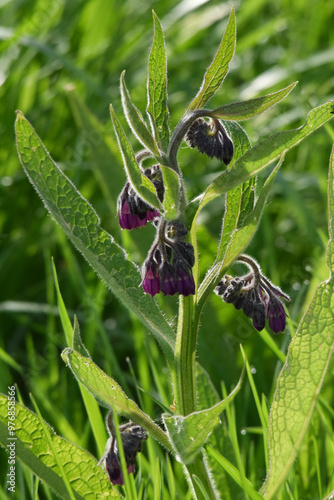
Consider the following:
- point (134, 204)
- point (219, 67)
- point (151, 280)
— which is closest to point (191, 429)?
point (151, 280)

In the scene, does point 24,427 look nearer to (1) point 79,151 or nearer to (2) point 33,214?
(1) point 79,151

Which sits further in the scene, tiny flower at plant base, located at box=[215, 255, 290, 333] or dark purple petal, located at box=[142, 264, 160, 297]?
tiny flower at plant base, located at box=[215, 255, 290, 333]

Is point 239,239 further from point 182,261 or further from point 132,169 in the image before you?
point 132,169

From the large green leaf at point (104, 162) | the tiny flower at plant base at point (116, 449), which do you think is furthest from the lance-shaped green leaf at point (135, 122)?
the large green leaf at point (104, 162)

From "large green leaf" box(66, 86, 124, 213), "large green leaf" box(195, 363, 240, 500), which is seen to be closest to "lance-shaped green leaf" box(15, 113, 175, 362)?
"large green leaf" box(195, 363, 240, 500)

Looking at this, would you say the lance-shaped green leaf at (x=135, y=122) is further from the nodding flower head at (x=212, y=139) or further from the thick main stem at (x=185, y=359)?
the thick main stem at (x=185, y=359)

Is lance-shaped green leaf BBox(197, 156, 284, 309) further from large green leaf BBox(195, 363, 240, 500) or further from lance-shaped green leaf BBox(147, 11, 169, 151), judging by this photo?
large green leaf BBox(195, 363, 240, 500)
